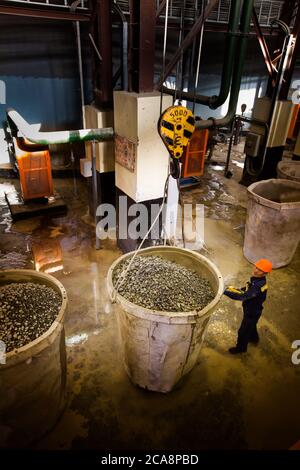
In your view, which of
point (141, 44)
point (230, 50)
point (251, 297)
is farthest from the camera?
point (230, 50)

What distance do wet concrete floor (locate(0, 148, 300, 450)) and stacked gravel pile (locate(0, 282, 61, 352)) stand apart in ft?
3.09

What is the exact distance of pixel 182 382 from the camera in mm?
2998

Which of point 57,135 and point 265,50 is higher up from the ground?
point 265,50

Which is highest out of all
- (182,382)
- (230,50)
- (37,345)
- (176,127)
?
(230,50)

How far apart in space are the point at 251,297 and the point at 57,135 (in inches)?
119

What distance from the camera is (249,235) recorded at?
15.5 ft

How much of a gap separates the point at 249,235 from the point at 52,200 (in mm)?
3765

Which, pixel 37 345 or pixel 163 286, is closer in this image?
pixel 37 345

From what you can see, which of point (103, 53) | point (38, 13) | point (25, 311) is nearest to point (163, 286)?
point (25, 311)

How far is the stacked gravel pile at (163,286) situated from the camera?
2.65 m

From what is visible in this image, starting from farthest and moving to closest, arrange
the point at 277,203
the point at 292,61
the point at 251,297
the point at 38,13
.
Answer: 1. the point at 292,61
2. the point at 38,13
3. the point at 277,203
4. the point at 251,297

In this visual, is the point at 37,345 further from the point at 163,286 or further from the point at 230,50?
the point at 230,50

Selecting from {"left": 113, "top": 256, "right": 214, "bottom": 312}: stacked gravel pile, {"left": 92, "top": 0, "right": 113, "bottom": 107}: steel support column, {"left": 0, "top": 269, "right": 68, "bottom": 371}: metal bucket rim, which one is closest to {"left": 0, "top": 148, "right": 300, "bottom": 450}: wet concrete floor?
{"left": 113, "top": 256, "right": 214, "bottom": 312}: stacked gravel pile

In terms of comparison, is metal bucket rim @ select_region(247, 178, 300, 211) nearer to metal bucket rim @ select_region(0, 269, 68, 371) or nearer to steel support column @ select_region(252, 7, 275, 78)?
steel support column @ select_region(252, 7, 275, 78)
